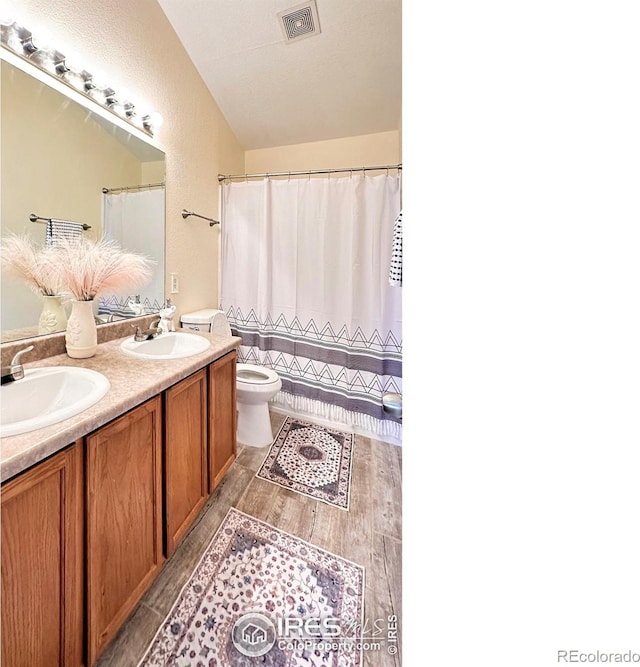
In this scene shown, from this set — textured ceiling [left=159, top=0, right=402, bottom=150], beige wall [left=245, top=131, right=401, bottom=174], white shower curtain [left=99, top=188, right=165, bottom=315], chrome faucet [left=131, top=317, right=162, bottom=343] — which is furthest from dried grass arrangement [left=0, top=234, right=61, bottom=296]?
beige wall [left=245, top=131, right=401, bottom=174]

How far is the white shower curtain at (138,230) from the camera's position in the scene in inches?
55.1

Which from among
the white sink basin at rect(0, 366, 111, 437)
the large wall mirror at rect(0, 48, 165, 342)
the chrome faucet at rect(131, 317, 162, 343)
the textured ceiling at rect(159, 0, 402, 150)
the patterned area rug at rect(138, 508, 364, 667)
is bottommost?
the patterned area rug at rect(138, 508, 364, 667)

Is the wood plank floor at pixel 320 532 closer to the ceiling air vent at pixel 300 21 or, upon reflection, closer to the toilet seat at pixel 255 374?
the toilet seat at pixel 255 374

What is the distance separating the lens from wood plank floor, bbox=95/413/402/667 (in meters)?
0.94

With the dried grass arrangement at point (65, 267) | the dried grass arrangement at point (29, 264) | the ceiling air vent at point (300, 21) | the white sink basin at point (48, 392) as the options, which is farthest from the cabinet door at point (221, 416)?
the ceiling air vent at point (300, 21)

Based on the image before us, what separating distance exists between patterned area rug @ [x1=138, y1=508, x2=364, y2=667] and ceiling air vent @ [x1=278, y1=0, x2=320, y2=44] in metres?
2.78

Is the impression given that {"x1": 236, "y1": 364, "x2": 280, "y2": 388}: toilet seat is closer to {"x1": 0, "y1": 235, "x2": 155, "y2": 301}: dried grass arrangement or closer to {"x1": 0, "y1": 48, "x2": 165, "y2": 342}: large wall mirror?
{"x1": 0, "y1": 48, "x2": 165, "y2": 342}: large wall mirror

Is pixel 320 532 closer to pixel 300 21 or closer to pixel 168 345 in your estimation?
pixel 168 345

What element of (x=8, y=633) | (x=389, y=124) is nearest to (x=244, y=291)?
(x=389, y=124)

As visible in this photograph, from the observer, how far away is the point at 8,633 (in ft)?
1.96

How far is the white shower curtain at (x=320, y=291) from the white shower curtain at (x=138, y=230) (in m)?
0.68

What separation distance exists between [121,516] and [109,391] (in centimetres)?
39
